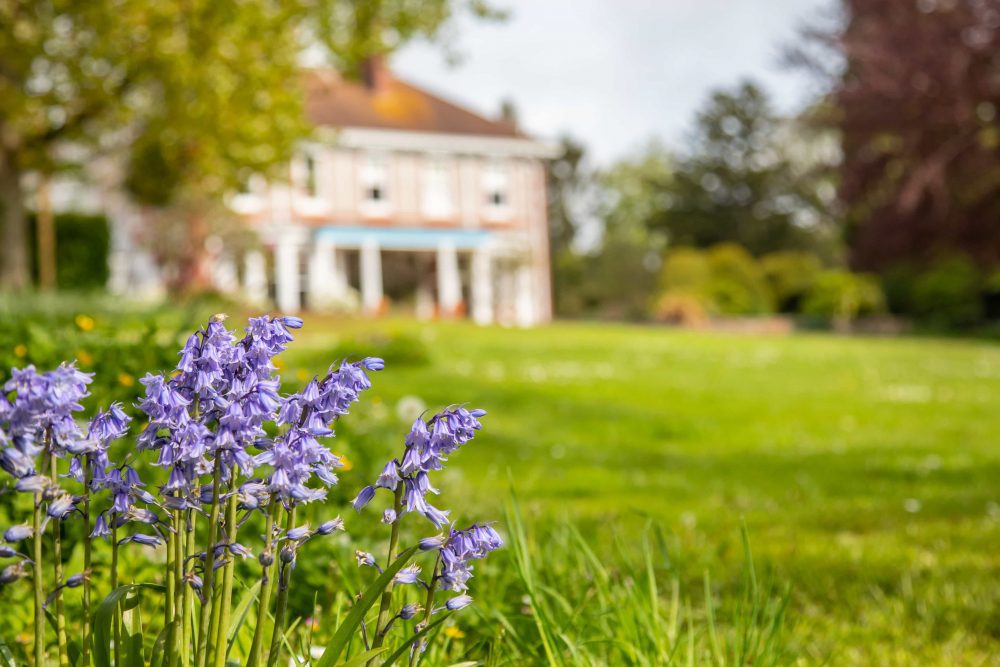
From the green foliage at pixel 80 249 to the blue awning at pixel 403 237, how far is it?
11.4 m

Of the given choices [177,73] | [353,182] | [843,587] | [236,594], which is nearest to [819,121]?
[353,182]

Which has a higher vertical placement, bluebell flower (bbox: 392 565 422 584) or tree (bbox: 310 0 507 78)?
tree (bbox: 310 0 507 78)

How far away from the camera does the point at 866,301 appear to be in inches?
1171

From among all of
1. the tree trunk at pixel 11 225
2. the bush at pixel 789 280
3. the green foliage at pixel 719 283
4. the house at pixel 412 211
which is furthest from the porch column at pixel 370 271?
the tree trunk at pixel 11 225

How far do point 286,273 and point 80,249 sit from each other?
10969mm

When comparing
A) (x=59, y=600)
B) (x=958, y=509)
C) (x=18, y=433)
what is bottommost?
(x=958, y=509)

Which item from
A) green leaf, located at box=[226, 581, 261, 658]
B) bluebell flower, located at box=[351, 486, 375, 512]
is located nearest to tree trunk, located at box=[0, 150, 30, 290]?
green leaf, located at box=[226, 581, 261, 658]

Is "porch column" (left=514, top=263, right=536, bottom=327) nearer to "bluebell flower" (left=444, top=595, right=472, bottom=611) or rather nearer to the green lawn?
the green lawn

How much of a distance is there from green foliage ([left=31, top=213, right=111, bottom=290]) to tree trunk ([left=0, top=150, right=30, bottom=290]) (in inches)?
134

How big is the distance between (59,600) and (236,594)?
1.08 m

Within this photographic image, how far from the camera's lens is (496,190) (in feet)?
109

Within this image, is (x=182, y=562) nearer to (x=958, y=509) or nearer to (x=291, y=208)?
Answer: (x=958, y=509)

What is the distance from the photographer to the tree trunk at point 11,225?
14.6 metres

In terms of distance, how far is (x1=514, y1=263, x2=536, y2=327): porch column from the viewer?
3291 centimetres
